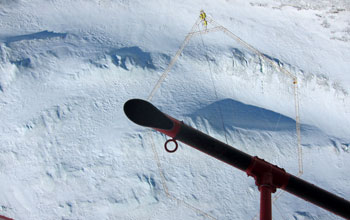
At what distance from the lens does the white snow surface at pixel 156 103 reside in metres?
13.2

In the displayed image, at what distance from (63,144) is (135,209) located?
16.1 feet

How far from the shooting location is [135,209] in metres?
13.0

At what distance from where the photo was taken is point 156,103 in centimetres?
1470

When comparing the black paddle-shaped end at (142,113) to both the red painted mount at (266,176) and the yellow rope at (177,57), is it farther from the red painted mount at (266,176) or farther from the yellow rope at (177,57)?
the yellow rope at (177,57)

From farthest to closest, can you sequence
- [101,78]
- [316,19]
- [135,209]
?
[316,19] → [101,78] → [135,209]

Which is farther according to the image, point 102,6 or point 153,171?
point 102,6

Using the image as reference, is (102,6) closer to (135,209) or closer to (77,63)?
(77,63)

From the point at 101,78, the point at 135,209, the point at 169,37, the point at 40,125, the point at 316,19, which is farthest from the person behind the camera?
the point at 316,19

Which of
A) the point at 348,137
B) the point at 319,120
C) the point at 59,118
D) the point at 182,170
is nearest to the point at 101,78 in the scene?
the point at 59,118

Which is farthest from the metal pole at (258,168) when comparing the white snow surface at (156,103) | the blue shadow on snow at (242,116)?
the blue shadow on snow at (242,116)

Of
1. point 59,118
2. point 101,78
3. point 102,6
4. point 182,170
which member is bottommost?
point 59,118

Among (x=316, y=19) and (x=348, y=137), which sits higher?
(x=316, y=19)

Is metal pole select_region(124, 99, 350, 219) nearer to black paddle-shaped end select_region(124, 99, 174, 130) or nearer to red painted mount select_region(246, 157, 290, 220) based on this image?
red painted mount select_region(246, 157, 290, 220)

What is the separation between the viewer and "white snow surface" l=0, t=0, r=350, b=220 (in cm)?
1320
